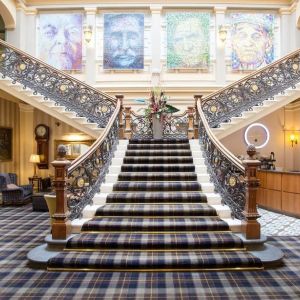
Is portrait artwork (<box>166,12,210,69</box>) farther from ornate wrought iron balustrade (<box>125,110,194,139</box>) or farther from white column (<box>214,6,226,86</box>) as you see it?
ornate wrought iron balustrade (<box>125,110,194,139</box>)

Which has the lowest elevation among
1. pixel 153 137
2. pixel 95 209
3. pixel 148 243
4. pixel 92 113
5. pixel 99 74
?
pixel 148 243

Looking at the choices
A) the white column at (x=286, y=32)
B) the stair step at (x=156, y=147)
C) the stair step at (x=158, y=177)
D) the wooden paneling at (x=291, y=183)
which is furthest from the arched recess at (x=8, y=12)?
the wooden paneling at (x=291, y=183)

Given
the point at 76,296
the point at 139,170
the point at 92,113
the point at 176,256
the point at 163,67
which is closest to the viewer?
the point at 76,296

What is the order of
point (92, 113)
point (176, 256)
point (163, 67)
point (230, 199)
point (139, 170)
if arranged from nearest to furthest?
point (176, 256)
point (230, 199)
point (139, 170)
point (92, 113)
point (163, 67)

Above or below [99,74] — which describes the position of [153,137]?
below

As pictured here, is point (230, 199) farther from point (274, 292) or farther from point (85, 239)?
point (85, 239)

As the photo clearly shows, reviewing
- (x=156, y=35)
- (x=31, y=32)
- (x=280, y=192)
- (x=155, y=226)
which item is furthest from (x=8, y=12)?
(x=280, y=192)

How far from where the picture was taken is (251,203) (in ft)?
14.5

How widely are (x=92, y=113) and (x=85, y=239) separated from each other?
438 cm

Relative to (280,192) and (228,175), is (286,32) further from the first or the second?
(228,175)

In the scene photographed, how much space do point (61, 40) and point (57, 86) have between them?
3.40m

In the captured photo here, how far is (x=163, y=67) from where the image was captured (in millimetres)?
10703

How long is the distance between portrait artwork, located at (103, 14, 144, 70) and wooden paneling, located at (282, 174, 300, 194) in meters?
5.75

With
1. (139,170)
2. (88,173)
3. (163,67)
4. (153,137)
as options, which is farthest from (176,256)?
(163,67)
